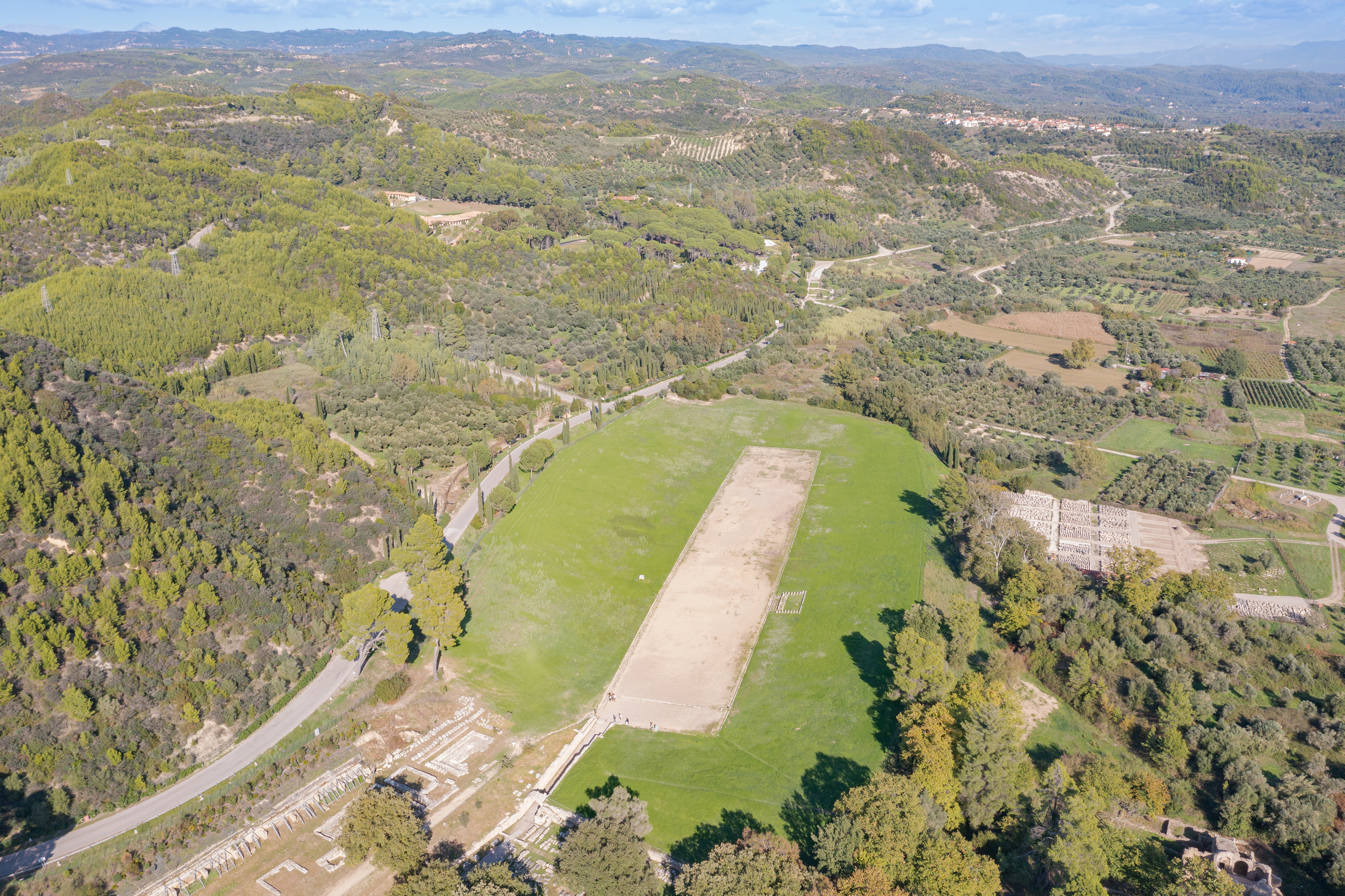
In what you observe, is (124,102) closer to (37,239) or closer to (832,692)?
(37,239)

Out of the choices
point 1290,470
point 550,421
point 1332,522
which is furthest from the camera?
point 550,421

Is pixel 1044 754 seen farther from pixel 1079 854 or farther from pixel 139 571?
pixel 139 571

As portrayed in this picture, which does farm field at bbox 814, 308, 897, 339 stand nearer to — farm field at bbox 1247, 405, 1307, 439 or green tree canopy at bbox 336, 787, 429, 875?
farm field at bbox 1247, 405, 1307, 439

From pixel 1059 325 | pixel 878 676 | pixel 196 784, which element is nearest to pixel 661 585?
pixel 878 676

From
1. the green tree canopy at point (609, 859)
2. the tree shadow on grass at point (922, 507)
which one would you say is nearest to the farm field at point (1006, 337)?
the tree shadow on grass at point (922, 507)

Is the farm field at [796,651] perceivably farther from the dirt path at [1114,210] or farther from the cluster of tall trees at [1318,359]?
the dirt path at [1114,210]

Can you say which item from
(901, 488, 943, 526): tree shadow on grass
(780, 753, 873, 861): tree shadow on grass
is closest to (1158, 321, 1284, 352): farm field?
(901, 488, 943, 526): tree shadow on grass
